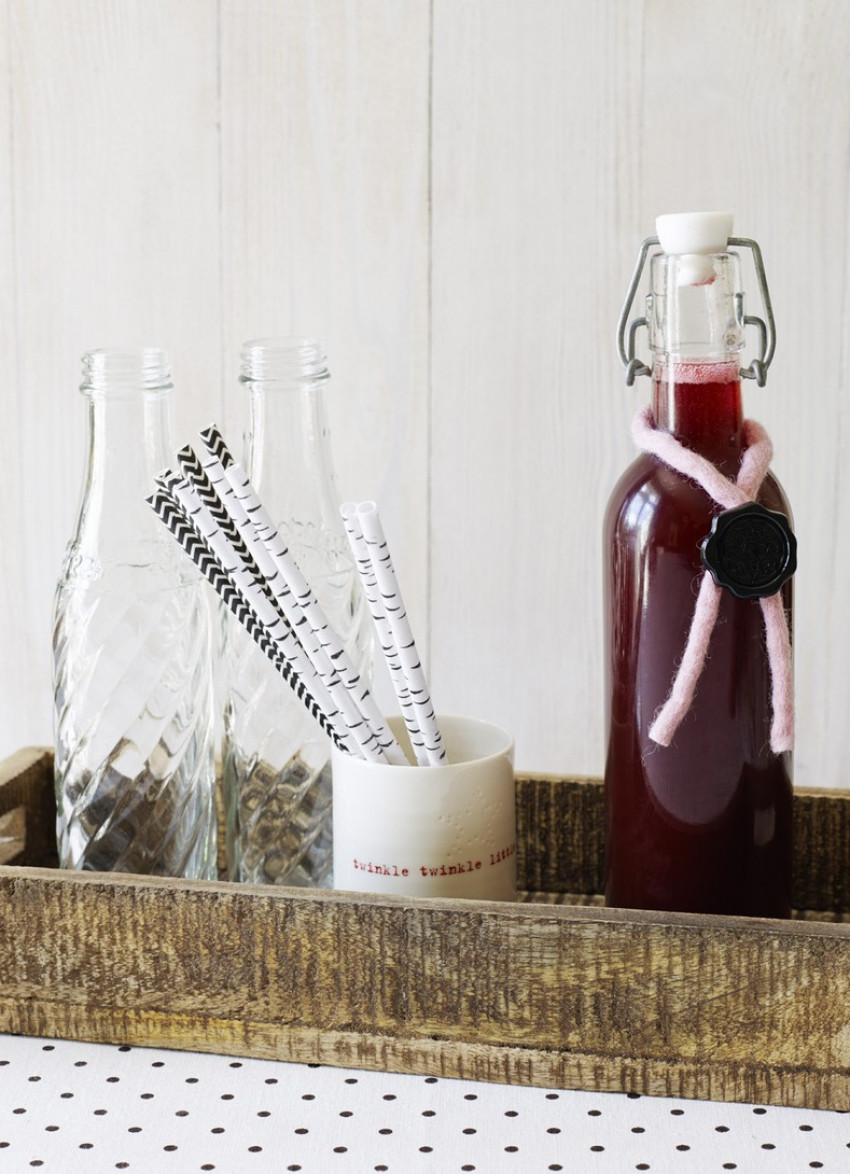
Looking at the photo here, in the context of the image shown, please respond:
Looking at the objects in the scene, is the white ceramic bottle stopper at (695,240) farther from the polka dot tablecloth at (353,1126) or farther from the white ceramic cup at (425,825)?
the polka dot tablecloth at (353,1126)

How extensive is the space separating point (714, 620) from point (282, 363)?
10.3 inches

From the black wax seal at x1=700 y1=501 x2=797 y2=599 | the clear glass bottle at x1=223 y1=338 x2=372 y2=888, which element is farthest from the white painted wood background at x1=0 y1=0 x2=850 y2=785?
the black wax seal at x1=700 y1=501 x2=797 y2=599

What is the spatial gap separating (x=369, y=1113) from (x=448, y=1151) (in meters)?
0.04

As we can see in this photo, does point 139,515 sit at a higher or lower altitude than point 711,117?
lower

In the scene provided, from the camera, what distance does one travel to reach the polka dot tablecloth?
56cm

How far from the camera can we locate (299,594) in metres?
0.66

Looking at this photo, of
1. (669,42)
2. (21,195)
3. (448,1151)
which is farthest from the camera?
(21,195)

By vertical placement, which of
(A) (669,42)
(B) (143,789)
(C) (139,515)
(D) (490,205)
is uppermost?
(A) (669,42)

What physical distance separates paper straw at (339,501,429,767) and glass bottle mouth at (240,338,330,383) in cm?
9

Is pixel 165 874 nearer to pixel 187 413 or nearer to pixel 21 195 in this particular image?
pixel 187 413

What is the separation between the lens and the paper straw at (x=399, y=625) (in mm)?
648

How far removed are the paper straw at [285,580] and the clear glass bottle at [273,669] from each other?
5cm

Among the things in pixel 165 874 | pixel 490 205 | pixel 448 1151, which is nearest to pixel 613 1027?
pixel 448 1151

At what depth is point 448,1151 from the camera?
57 centimetres
